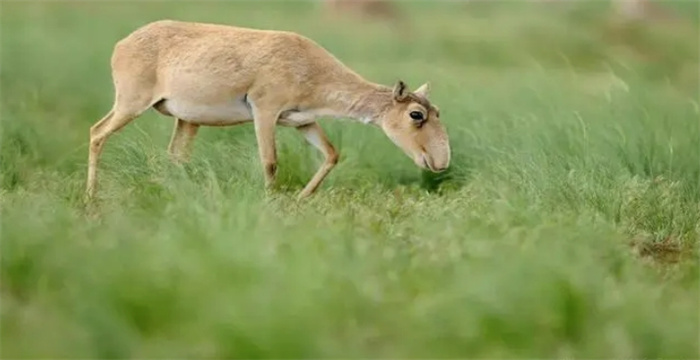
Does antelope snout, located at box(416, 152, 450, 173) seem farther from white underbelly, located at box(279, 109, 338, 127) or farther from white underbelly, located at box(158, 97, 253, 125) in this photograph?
white underbelly, located at box(158, 97, 253, 125)

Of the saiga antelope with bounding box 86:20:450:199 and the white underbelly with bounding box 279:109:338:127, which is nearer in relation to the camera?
the saiga antelope with bounding box 86:20:450:199

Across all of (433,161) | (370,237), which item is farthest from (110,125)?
(370,237)

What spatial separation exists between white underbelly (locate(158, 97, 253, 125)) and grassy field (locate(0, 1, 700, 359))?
0.23 metres

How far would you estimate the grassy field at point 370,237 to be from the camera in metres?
5.84

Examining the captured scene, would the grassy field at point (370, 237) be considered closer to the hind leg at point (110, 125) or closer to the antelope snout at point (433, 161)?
the hind leg at point (110, 125)

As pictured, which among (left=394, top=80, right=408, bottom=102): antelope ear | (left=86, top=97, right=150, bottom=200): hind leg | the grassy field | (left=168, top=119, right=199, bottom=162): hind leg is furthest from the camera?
(left=168, top=119, right=199, bottom=162): hind leg

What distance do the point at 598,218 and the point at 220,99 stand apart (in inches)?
113

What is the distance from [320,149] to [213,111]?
2.43ft

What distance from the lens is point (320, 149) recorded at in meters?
10.2

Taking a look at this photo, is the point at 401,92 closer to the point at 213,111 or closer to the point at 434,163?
the point at 434,163

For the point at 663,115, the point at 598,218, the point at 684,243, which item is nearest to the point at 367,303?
the point at 598,218

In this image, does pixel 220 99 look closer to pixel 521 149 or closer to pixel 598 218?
pixel 521 149

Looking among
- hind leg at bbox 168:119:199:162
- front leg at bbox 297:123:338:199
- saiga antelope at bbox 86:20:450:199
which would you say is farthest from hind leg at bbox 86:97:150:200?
front leg at bbox 297:123:338:199

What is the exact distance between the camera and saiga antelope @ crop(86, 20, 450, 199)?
971 cm
